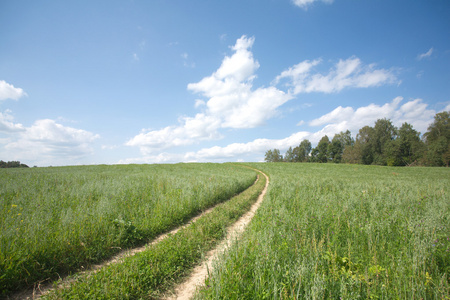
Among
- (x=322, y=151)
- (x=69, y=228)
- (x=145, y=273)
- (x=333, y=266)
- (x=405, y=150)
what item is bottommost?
(x=145, y=273)

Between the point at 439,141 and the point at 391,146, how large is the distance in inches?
608

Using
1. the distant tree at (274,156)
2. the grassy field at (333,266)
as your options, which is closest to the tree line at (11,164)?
the grassy field at (333,266)

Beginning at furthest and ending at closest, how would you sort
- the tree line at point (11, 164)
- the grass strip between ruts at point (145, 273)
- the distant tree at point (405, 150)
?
the distant tree at point (405, 150) < the tree line at point (11, 164) < the grass strip between ruts at point (145, 273)

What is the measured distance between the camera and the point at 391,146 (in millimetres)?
73812

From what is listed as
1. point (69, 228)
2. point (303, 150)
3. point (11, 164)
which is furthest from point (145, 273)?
point (303, 150)

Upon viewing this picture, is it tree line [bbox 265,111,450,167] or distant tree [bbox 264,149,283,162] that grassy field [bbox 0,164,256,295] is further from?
distant tree [bbox 264,149,283,162]

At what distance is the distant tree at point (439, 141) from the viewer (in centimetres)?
5656

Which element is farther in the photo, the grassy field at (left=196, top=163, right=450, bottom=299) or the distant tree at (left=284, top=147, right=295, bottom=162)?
the distant tree at (left=284, top=147, right=295, bottom=162)

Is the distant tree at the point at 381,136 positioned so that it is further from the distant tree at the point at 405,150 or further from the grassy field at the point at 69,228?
the grassy field at the point at 69,228

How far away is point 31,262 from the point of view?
13.2 ft

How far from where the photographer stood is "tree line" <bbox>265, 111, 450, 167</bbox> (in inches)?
2336

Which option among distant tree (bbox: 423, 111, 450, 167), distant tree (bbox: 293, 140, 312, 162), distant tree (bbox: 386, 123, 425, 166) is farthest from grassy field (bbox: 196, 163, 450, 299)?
distant tree (bbox: 293, 140, 312, 162)

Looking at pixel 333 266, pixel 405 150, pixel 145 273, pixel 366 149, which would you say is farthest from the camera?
pixel 366 149

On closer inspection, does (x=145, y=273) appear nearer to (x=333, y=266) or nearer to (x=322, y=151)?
(x=333, y=266)
